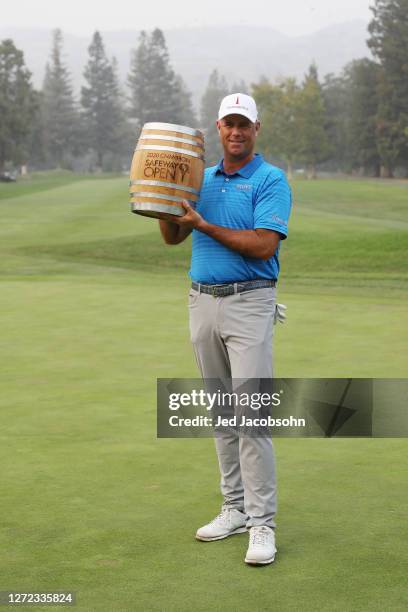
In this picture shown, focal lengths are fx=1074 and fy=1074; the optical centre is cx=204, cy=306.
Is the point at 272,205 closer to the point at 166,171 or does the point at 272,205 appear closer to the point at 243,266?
the point at 243,266

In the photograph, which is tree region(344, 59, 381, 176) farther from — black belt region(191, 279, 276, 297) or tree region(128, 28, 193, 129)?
black belt region(191, 279, 276, 297)

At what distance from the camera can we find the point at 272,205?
502 cm

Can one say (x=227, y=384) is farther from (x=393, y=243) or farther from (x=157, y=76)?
(x=157, y=76)

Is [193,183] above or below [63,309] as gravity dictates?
above

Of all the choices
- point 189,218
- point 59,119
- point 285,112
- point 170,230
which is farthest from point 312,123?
point 189,218

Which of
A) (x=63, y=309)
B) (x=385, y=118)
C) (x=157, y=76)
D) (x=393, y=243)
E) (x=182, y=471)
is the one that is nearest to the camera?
(x=182, y=471)

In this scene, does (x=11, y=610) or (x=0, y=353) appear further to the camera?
(x=0, y=353)

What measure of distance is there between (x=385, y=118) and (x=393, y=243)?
70172 mm

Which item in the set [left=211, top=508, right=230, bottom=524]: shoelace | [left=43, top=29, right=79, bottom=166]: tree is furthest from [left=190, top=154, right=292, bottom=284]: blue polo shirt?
[left=43, top=29, right=79, bottom=166]: tree

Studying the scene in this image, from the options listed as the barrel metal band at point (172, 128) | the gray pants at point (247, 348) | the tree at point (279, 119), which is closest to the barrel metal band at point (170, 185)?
the barrel metal band at point (172, 128)

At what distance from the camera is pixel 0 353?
10.7 metres

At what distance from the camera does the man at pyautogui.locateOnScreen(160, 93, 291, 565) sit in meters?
5.02

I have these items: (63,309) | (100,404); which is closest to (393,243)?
(63,309)

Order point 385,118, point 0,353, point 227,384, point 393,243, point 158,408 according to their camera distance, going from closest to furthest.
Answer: point 227,384, point 158,408, point 0,353, point 393,243, point 385,118
